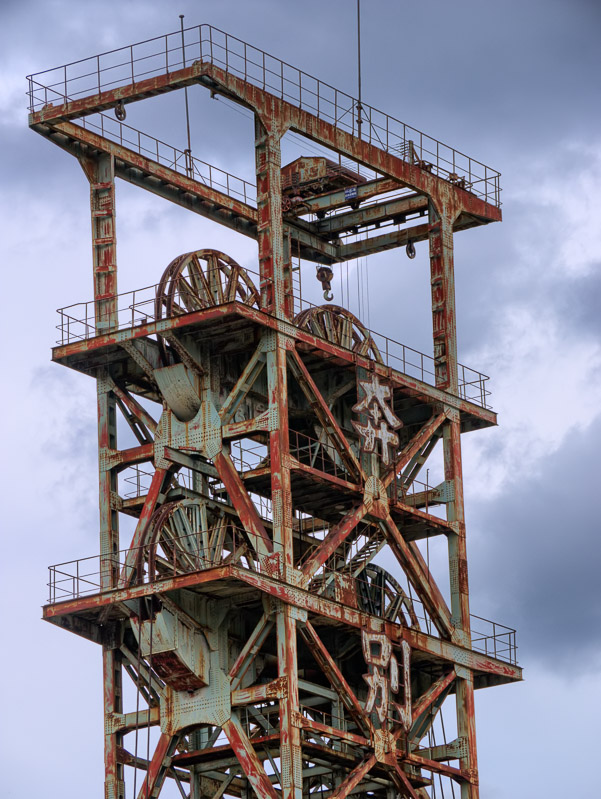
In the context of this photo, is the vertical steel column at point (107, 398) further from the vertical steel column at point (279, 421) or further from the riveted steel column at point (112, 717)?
the vertical steel column at point (279, 421)

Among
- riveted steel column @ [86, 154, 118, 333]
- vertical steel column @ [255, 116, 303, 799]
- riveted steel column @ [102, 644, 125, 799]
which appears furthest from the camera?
riveted steel column @ [86, 154, 118, 333]

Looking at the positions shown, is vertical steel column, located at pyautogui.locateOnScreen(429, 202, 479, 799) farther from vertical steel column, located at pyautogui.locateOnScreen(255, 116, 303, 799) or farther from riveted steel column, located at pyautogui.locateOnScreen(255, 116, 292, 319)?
riveted steel column, located at pyautogui.locateOnScreen(255, 116, 292, 319)

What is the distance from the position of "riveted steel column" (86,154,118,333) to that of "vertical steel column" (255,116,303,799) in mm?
4087

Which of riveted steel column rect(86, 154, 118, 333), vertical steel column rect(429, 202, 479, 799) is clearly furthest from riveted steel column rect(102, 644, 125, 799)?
vertical steel column rect(429, 202, 479, 799)

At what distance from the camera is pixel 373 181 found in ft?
330

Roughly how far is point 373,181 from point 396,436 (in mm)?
8981

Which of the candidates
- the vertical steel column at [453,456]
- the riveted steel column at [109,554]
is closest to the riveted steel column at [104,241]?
the riveted steel column at [109,554]

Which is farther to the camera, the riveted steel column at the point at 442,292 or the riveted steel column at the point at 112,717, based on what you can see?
the riveted steel column at the point at 442,292

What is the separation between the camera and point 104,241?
304 ft

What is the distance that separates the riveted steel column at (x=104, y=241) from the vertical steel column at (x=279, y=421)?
13.4 ft

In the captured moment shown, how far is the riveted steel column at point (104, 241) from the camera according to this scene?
92438 mm

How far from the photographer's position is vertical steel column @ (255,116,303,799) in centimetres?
8769

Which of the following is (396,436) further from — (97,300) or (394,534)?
(97,300)

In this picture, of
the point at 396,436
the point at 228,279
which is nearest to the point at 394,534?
the point at 396,436
